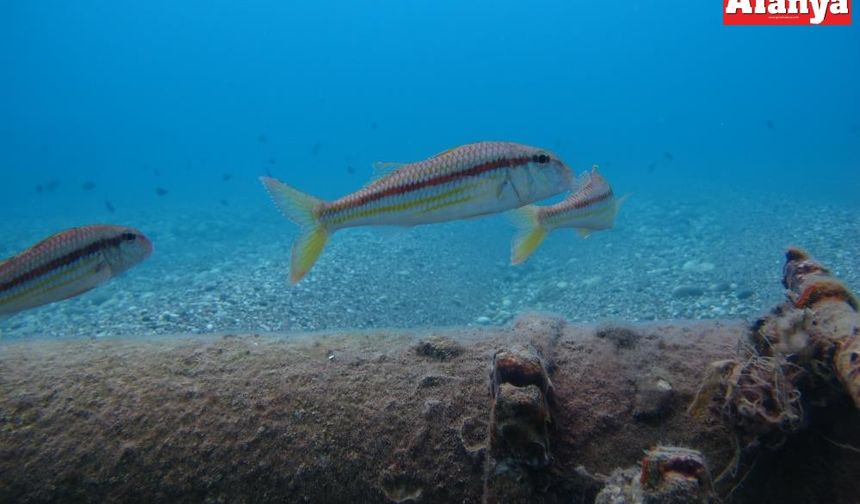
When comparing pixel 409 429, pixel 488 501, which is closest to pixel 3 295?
pixel 409 429

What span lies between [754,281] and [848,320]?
373 inches

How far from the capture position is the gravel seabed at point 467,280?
353 inches

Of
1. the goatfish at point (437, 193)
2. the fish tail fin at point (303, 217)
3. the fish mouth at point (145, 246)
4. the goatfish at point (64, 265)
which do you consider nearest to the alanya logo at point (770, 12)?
the goatfish at point (437, 193)

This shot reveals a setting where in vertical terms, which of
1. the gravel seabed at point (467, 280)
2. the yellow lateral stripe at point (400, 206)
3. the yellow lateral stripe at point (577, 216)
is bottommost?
the gravel seabed at point (467, 280)

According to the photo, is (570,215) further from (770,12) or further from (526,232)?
(770,12)

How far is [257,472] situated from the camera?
93.3 inches

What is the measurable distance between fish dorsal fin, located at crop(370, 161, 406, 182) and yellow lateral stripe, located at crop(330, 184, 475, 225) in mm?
337

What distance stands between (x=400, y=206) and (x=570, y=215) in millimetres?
2165

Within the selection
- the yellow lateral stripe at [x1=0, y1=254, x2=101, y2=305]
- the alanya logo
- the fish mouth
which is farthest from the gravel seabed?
the alanya logo

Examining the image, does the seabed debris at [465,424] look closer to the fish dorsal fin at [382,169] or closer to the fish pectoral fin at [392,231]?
the fish pectoral fin at [392,231]

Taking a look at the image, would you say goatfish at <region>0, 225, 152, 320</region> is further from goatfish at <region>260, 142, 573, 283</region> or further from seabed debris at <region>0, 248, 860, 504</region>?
goatfish at <region>260, 142, 573, 283</region>

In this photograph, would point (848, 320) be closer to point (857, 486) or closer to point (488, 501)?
point (857, 486)

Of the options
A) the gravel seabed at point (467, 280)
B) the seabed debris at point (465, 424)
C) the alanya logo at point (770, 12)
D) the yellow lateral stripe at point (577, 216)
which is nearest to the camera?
the seabed debris at point (465, 424)

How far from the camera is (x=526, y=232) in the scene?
4.50 metres
